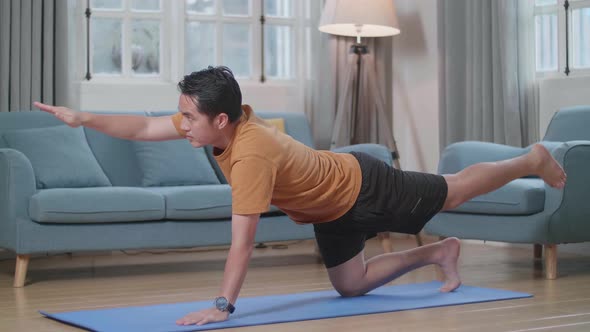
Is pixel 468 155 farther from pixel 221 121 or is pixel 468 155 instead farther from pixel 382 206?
pixel 221 121

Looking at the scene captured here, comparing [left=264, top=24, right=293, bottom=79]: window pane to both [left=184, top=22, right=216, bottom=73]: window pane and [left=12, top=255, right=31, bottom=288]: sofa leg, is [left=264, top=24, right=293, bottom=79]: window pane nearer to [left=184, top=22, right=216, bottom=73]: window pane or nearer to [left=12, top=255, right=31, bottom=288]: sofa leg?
[left=184, top=22, right=216, bottom=73]: window pane

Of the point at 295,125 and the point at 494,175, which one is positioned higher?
the point at 295,125

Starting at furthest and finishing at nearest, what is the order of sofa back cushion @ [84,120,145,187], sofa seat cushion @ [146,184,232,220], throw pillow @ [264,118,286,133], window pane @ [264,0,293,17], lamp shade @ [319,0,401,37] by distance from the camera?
window pane @ [264,0,293,17]
lamp shade @ [319,0,401,37]
throw pillow @ [264,118,286,133]
sofa back cushion @ [84,120,145,187]
sofa seat cushion @ [146,184,232,220]

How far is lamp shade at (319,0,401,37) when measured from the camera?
17.5 feet

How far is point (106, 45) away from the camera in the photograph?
18.1ft

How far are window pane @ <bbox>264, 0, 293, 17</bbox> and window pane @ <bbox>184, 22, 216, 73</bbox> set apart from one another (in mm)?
404

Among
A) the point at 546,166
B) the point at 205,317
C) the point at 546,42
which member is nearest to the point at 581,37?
the point at 546,42

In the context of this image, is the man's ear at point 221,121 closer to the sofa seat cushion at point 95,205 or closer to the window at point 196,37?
the sofa seat cushion at point 95,205

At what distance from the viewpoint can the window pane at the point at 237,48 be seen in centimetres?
586

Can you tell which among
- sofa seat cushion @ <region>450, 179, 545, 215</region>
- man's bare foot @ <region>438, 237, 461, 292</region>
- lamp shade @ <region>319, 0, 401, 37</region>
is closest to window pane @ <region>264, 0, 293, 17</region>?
lamp shade @ <region>319, 0, 401, 37</region>

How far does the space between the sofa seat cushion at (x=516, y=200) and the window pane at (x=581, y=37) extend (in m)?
1.22

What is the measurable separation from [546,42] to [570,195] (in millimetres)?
1615

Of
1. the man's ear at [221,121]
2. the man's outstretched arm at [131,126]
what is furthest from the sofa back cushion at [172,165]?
the man's ear at [221,121]

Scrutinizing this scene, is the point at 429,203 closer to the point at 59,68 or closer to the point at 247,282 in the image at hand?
the point at 247,282
